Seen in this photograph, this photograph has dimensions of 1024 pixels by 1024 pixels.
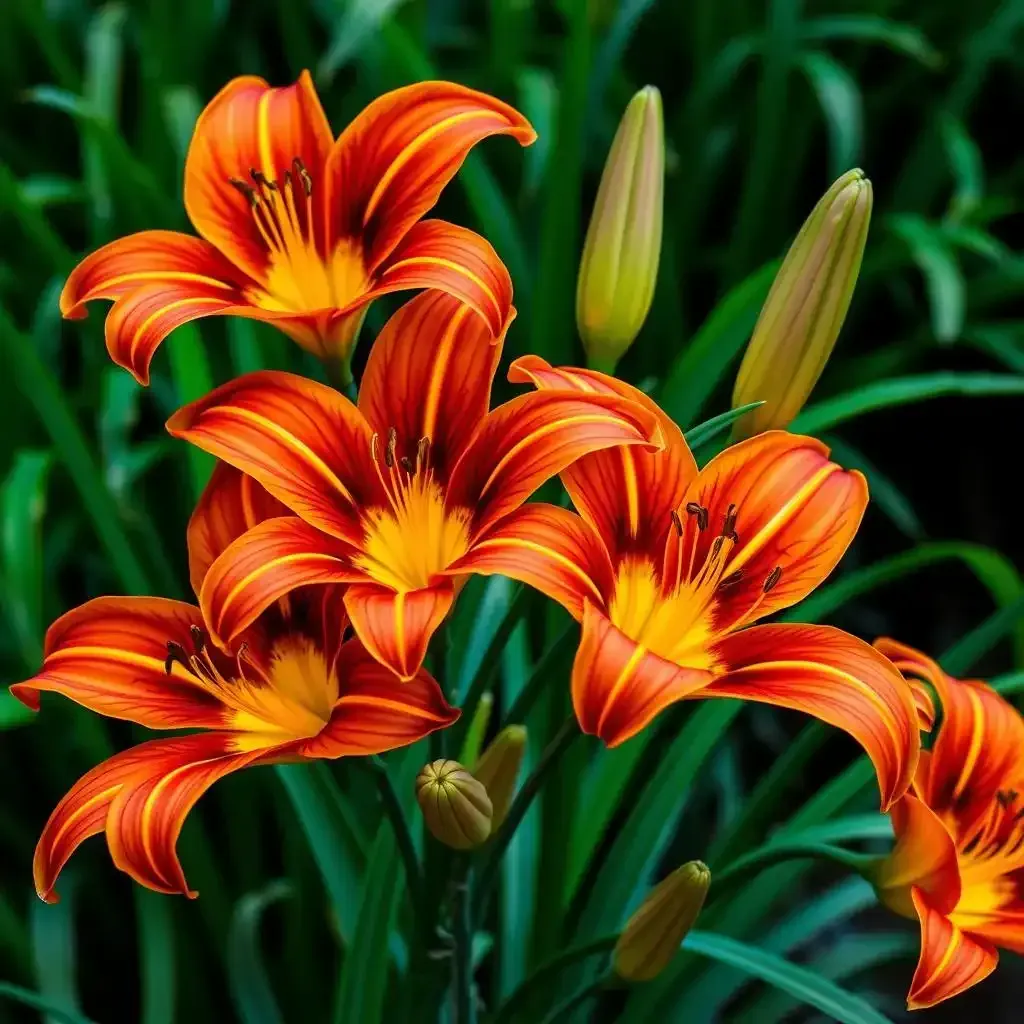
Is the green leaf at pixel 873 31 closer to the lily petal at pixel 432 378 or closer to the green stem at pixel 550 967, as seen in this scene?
the lily petal at pixel 432 378

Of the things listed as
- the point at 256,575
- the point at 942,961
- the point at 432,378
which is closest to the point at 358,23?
the point at 432,378

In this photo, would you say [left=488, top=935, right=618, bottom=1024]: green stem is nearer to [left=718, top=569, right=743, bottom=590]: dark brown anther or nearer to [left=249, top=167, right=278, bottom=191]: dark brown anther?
[left=718, top=569, right=743, bottom=590]: dark brown anther

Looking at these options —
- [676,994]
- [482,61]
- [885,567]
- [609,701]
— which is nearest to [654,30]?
[482,61]

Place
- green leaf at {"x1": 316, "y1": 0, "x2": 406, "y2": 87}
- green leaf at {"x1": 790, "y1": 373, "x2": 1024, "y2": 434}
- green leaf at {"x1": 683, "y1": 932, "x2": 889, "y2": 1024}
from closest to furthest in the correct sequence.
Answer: green leaf at {"x1": 683, "y1": 932, "x2": 889, "y2": 1024} → green leaf at {"x1": 790, "y1": 373, "x2": 1024, "y2": 434} → green leaf at {"x1": 316, "y1": 0, "x2": 406, "y2": 87}

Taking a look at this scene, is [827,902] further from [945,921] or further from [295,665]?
[295,665]

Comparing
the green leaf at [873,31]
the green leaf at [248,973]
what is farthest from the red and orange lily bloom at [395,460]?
the green leaf at [873,31]

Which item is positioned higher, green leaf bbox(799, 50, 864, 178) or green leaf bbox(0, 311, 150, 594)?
green leaf bbox(799, 50, 864, 178)

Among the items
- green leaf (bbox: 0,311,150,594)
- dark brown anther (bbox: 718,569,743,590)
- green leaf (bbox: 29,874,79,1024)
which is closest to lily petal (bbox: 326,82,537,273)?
dark brown anther (bbox: 718,569,743,590)
